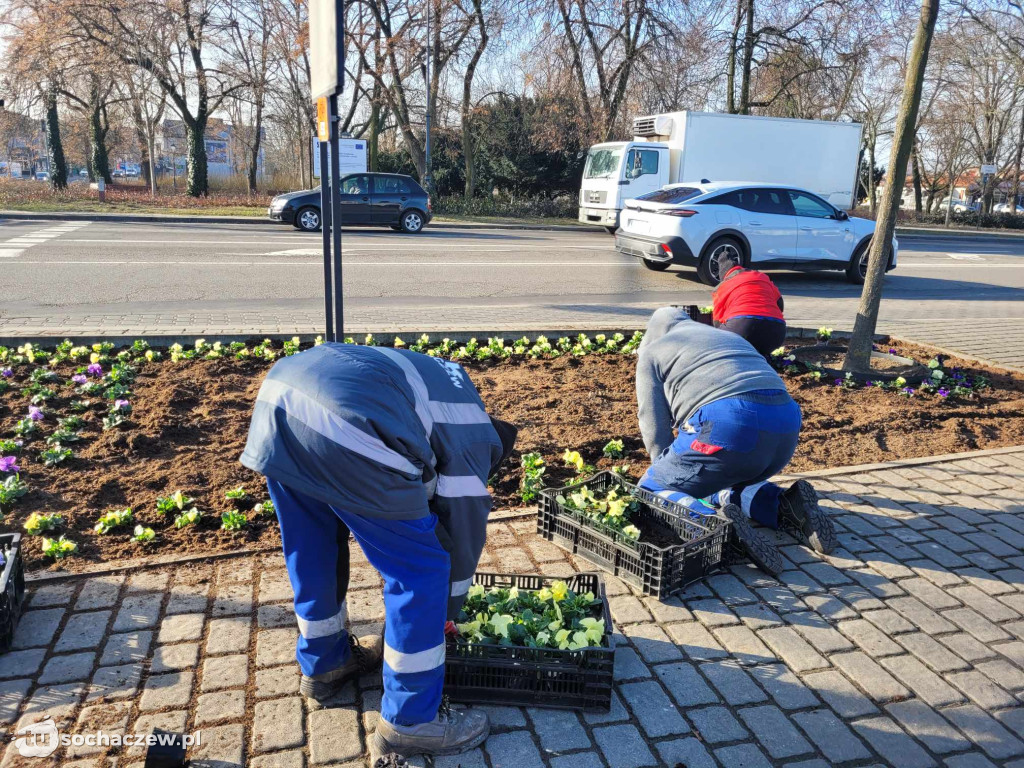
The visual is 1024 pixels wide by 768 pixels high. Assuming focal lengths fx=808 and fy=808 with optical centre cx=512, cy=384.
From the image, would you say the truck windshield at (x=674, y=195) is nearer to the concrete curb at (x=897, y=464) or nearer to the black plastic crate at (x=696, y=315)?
the concrete curb at (x=897, y=464)

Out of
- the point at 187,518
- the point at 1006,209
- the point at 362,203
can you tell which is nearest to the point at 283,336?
the point at 187,518

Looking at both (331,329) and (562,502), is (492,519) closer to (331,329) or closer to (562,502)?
(562,502)

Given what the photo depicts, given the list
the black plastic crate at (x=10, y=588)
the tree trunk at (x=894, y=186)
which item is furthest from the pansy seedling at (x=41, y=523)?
the tree trunk at (x=894, y=186)

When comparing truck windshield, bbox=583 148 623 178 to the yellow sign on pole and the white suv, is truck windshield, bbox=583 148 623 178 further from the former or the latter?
the yellow sign on pole

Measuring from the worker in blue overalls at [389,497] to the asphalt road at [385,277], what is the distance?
6.06 m

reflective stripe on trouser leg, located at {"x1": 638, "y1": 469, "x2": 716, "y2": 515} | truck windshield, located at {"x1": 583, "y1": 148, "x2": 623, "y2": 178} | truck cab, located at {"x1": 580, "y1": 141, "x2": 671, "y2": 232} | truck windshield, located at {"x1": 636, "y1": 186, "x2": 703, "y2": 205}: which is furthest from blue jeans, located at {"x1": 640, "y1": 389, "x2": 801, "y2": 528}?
truck windshield, located at {"x1": 583, "y1": 148, "x2": 623, "y2": 178}

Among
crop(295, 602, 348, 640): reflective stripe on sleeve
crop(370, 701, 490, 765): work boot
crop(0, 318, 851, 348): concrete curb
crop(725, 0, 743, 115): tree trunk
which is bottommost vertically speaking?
crop(370, 701, 490, 765): work boot

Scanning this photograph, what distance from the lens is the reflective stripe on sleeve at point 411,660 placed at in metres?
2.38

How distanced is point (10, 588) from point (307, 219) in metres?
17.8

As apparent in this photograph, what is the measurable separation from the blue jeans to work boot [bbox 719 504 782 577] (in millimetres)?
116

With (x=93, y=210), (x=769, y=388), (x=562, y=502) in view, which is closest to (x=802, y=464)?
(x=769, y=388)

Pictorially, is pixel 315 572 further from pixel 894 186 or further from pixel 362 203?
pixel 362 203

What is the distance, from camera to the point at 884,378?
6.88 m

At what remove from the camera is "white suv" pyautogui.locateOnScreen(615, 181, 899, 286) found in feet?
41.4
